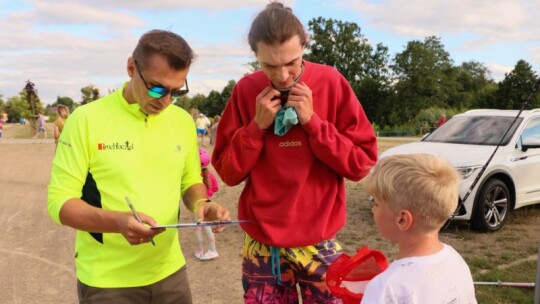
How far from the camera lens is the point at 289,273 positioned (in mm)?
2098

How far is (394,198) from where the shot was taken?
1635mm

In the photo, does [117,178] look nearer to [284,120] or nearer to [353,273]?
[284,120]

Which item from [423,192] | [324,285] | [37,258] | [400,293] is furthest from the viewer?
[37,258]

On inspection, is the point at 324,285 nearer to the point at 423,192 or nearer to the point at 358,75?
the point at 423,192

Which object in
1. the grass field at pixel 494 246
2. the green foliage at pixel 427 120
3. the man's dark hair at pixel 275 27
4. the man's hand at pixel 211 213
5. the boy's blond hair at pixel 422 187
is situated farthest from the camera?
the green foliage at pixel 427 120

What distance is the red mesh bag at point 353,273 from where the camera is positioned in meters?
1.72

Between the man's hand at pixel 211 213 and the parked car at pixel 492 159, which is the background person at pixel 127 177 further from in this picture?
the parked car at pixel 492 159

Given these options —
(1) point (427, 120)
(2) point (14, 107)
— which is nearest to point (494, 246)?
(1) point (427, 120)

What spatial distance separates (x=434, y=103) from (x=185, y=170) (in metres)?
60.4

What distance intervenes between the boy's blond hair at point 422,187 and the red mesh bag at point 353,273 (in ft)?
0.76

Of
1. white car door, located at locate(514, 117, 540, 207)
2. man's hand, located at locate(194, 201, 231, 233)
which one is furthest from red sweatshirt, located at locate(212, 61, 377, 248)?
white car door, located at locate(514, 117, 540, 207)

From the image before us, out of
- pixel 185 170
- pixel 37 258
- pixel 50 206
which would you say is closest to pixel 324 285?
pixel 185 170

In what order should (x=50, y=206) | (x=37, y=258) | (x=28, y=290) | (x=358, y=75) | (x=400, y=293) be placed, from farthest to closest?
1. (x=358, y=75)
2. (x=37, y=258)
3. (x=28, y=290)
4. (x=50, y=206)
5. (x=400, y=293)

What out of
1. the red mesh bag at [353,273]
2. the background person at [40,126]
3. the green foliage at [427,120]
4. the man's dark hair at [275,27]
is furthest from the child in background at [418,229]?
the green foliage at [427,120]
